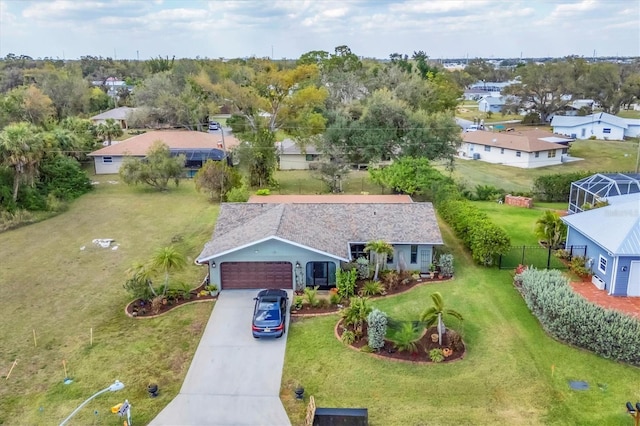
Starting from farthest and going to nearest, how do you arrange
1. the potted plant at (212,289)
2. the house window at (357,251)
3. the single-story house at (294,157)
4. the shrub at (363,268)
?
the single-story house at (294,157), the house window at (357,251), the shrub at (363,268), the potted plant at (212,289)

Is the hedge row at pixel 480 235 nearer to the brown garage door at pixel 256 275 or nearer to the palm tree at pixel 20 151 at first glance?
the brown garage door at pixel 256 275

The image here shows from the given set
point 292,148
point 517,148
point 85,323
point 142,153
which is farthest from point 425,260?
point 517,148

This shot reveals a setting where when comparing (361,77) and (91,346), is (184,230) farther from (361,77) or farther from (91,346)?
(361,77)

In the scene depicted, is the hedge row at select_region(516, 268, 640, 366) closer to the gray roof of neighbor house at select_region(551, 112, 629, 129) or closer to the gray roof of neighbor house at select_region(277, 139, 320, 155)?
the gray roof of neighbor house at select_region(277, 139, 320, 155)

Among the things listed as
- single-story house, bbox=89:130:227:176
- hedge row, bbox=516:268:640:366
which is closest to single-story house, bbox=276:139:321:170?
single-story house, bbox=89:130:227:176

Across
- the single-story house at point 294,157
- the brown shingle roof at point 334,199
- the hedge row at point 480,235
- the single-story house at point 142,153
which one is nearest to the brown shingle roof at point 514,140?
the single-story house at point 294,157

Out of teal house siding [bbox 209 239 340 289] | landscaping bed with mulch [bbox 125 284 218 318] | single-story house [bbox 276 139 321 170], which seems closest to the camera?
landscaping bed with mulch [bbox 125 284 218 318]

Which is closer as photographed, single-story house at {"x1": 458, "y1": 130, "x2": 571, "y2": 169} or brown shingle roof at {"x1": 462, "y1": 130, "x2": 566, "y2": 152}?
single-story house at {"x1": 458, "y1": 130, "x2": 571, "y2": 169}

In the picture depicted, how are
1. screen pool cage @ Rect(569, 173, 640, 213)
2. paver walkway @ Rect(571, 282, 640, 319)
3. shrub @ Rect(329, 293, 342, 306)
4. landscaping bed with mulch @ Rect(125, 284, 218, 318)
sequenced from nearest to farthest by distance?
1. paver walkway @ Rect(571, 282, 640, 319)
2. landscaping bed with mulch @ Rect(125, 284, 218, 318)
3. shrub @ Rect(329, 293, 342, 306)
4. screen pool cage @ Rect(569, 173, 640, 213)
